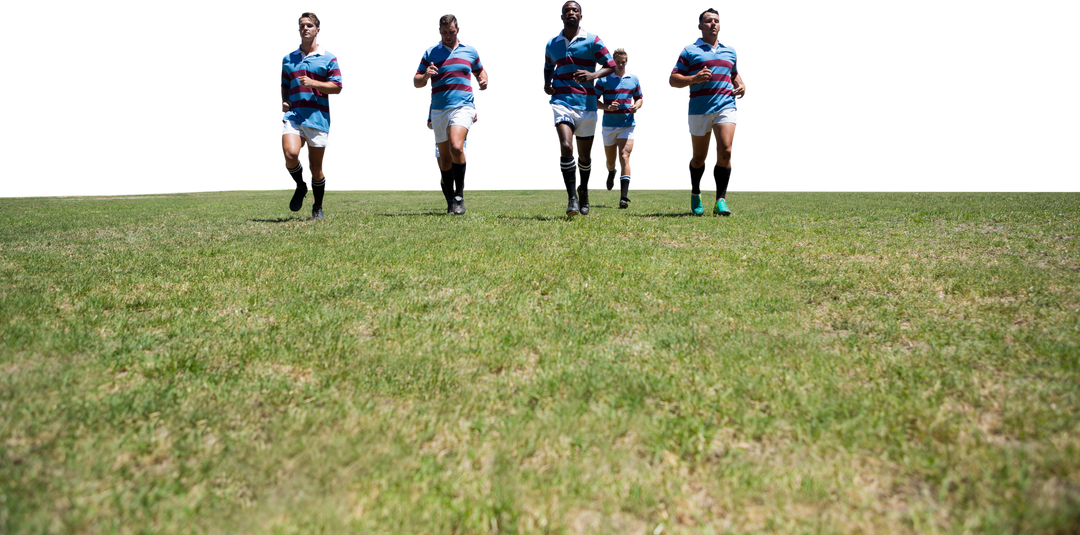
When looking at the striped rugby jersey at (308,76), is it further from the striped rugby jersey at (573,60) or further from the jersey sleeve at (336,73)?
the striped rugby jersey at (573,60)

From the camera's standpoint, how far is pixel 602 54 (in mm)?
5293

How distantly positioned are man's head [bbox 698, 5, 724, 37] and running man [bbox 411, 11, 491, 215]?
218cm

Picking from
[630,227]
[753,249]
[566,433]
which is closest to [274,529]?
[566,433]

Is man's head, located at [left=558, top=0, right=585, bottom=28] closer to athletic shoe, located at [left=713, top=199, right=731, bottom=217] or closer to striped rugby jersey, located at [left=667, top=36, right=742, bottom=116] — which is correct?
striped rugby jersey, located at [left=667, top=36, right=742, bottom=116]

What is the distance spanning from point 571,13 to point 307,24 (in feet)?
8.28

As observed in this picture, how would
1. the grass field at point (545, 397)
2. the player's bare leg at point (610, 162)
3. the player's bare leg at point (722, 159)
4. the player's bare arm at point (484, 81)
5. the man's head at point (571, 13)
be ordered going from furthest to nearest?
the player's bare leg at point (610, 162)
the player's bare arm at point (484, 81)
the player's bare leg at point (722, 159)
the man's head at point (571, 13)
the grass field at point (545, 397)

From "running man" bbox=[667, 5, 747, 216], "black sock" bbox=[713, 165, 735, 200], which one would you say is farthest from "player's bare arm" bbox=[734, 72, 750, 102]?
"black sock" bbox=[713, 165, 735, 200]

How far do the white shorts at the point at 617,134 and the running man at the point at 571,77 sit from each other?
2.93 m

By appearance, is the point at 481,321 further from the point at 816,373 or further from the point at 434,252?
the point at 434,252

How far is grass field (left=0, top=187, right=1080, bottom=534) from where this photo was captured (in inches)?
42.4

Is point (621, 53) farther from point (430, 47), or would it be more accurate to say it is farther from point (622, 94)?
point (430, 47)

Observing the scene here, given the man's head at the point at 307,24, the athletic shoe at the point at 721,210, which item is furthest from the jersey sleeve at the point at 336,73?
the athletic shoe at the point at 721,210

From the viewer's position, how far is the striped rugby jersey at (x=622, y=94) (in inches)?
320

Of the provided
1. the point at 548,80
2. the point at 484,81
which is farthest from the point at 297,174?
the point at 548,80
